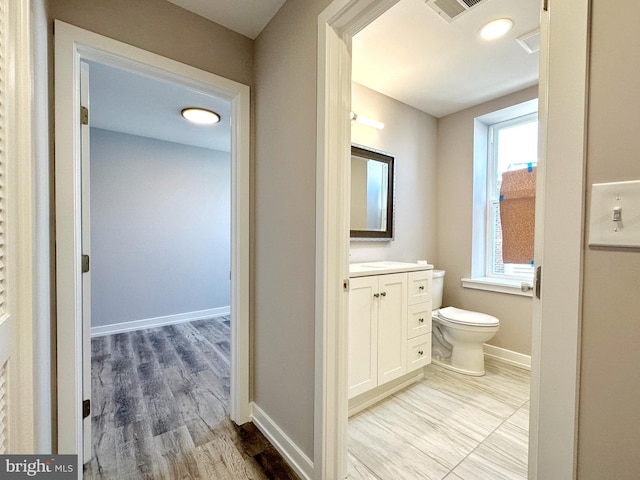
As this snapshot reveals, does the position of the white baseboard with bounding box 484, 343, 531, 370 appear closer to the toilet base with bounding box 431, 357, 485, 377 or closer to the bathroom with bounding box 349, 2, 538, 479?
the bathroom with bounding box 349, 2, 538, 479

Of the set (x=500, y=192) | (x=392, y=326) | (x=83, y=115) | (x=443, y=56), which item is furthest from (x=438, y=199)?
(x=83, y=115)

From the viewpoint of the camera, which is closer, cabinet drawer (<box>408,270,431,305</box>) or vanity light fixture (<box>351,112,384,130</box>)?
cabinet drawer (<box>408,270,431,305</box>)

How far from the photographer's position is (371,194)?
97.0 inches

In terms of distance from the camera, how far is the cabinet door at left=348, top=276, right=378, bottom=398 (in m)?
1.70

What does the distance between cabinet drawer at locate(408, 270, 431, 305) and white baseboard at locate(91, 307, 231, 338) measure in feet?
10.2

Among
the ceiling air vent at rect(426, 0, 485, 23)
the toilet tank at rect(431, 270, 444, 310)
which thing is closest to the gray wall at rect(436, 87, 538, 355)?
the toilet tank at rect(431, 270, 444, 310)

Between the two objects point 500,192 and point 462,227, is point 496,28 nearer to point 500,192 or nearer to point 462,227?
point 500,192

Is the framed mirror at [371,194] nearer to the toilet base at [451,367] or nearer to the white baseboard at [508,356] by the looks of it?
the toilet base at [451,367]

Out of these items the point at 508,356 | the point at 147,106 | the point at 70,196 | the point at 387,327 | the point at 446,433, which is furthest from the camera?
the point at 147,106

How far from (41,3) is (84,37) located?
23 centimetres

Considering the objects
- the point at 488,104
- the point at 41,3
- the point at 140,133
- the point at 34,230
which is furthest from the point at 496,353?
the point at 140,133

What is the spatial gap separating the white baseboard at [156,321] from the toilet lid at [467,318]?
124 inches

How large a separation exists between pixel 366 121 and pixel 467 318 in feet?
6.24

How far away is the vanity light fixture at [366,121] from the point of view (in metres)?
2.26
